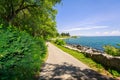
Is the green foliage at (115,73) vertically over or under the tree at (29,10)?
under

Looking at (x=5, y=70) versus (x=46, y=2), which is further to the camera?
(x=46, y=2)

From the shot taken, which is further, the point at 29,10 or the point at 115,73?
the point at 29,10

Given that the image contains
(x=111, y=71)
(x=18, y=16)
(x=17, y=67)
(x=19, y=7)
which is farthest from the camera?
(x=18, y=16)

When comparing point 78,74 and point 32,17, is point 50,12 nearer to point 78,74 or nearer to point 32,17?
point 32,17

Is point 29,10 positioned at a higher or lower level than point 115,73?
higher

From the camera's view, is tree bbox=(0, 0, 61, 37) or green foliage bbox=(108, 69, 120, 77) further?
tree bbox=(0, 0, 61, 37)

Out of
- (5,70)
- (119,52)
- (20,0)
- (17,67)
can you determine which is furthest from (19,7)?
(5,70)

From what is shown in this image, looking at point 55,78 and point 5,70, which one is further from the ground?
point 5,70

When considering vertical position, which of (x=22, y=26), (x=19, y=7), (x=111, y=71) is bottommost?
(x=111, y=71)

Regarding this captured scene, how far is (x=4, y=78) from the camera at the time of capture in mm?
5059

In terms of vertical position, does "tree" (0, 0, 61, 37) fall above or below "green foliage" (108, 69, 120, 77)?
above

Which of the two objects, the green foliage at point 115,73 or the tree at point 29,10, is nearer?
the green foliage at point 115,73

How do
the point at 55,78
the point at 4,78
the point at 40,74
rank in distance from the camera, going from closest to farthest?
the point at 4,78 < the point at 55,78 < the point at 40,74

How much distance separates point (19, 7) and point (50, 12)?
3665mm
